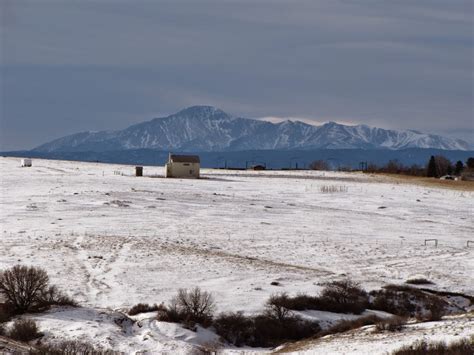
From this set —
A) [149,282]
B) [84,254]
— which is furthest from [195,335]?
[84,254]

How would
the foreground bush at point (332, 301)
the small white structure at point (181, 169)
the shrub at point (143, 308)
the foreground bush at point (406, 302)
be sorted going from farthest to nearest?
the small white structure at point (181, 169)
the foreground bush at point (406, 302)
the foreground bush at point (332, 301)
the shrub at point (143, 308)

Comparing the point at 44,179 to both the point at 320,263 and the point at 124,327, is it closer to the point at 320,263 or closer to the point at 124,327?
the point at 320,263

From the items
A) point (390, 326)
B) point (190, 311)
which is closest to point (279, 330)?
point (190, 311)

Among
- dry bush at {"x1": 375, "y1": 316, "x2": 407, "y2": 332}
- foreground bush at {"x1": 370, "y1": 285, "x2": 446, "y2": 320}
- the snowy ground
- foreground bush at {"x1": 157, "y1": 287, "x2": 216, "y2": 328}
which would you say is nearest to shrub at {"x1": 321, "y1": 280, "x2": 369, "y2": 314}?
foreground bush at {"x1": 370, "y1": 285, "x2": 446, "y2": 320}

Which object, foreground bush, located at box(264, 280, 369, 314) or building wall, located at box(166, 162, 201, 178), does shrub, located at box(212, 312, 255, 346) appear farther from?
building wall, located at box(166, 162, 201, 178)

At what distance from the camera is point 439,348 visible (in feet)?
55.1

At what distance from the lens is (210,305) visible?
25.2 metres

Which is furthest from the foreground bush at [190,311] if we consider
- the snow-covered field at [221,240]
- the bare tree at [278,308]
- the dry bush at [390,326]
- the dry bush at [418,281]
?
the dry bush at [418,281]

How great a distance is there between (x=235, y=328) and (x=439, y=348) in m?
8.50

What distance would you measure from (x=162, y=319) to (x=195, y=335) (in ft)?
4.32

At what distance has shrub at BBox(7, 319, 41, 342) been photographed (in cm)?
2031

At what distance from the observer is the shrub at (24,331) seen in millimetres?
20312

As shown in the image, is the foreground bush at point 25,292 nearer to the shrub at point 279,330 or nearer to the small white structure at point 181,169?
the shrub at point 279,330

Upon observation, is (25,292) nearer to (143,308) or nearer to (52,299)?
(52,299)
